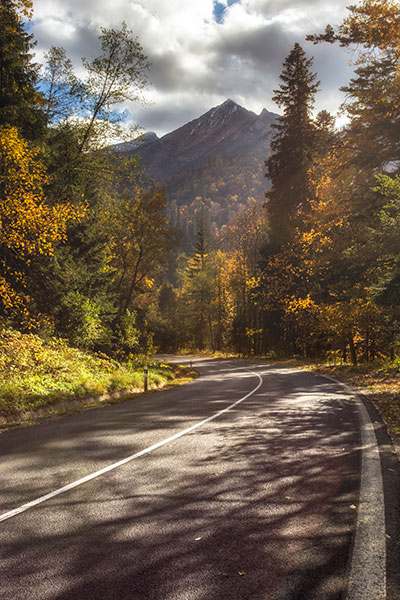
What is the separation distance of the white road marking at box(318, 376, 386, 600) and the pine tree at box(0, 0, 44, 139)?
14740 mm

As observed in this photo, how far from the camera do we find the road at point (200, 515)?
101 inches

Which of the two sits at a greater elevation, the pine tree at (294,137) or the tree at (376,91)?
the pine tree at (294,137)

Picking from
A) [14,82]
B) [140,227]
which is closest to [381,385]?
[14,82]

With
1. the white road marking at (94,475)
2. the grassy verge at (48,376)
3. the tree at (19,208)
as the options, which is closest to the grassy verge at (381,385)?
the white road marking at (94,475)

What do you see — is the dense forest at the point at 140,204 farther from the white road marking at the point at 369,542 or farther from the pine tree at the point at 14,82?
the white road marking at the point at 369,542

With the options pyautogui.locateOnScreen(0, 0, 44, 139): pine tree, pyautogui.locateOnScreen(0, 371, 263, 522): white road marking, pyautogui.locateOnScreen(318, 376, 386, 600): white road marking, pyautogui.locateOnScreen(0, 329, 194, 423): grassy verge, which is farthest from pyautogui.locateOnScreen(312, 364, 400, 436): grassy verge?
pyautogui.locateOnScreen(0, 0, 44, 139): pine tree

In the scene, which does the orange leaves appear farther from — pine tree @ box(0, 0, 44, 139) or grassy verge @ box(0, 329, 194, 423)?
grassy verge @ box(0, 329, 194, 423)

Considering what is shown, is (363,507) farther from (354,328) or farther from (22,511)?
(354,328)

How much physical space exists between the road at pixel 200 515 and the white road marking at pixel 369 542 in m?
0.01

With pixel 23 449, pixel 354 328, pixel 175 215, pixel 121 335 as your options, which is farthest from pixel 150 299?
pixel 175 215

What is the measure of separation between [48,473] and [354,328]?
58.9 ft

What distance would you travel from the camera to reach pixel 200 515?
3.55m

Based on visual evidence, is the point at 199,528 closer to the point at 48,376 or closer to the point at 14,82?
the point at 48,376

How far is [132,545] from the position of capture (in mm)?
3031
